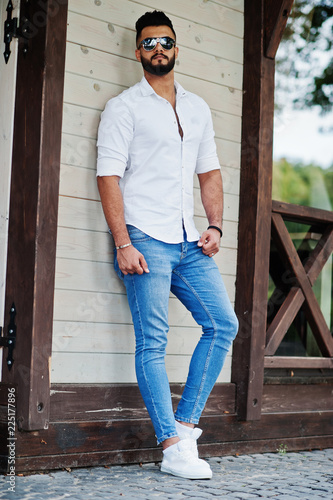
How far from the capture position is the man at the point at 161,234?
2.99 meters

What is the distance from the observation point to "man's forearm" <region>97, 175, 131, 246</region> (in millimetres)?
3002

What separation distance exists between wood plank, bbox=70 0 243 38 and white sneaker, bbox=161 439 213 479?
198 centimetres

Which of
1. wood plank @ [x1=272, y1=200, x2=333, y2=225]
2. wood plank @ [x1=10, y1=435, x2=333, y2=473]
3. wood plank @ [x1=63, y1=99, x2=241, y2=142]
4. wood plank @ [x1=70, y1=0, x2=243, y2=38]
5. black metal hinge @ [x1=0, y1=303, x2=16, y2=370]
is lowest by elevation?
wood plank @ [x1=10, y1=435, x2=333, y2=473]

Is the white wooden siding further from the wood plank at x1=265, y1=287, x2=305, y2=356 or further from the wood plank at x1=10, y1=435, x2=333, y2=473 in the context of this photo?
the wood plank at x1=265, y1=287, x2=305, y2=356

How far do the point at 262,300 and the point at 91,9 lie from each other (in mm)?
1716

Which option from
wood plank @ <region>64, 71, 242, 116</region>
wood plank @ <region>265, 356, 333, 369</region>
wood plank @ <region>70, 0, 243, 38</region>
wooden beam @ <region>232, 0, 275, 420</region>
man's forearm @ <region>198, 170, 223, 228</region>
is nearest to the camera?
wood plank @ <region>64, 71, 242, 116</region>

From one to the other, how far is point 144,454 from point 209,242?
1.03m

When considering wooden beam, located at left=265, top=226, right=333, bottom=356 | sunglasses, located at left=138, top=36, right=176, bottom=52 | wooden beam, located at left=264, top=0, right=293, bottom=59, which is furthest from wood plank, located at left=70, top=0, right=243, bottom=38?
wooden beam, located at left=265, top=226, right=333, bottom=356

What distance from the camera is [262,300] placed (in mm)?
3771

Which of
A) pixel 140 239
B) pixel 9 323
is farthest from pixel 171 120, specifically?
pixel 9 323

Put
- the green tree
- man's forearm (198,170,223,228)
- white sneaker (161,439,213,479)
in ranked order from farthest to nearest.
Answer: the green tree < man's forearm (198,170,223,228) < white sneaker (161,439,213,479)

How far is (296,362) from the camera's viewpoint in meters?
4.05

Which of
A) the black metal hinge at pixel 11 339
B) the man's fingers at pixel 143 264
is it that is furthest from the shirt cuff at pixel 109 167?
the black metal hinge at pixel 11 339

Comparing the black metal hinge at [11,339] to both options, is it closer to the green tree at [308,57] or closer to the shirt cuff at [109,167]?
the shirt cuff at [109,167]
